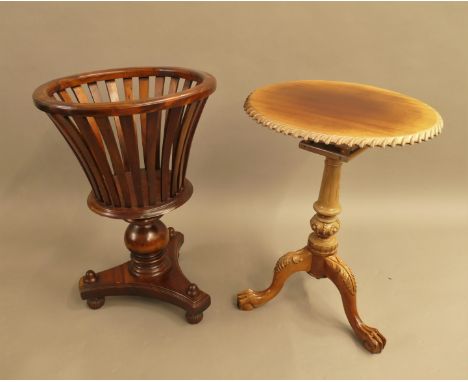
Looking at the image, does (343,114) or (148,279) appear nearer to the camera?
(343,114)

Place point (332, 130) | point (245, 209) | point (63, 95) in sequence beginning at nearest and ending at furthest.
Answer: point (332, 130) → point (63, 95) → point (245, 209)

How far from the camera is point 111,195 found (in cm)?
138

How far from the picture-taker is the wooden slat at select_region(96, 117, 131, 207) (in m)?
1.19

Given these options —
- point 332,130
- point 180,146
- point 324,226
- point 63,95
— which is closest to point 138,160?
point 180,146

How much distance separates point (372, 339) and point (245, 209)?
106cm

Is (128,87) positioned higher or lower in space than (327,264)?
higher

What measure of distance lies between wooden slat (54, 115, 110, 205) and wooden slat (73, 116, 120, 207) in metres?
0.01

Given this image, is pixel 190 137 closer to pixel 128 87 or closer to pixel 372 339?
pixel 128 87

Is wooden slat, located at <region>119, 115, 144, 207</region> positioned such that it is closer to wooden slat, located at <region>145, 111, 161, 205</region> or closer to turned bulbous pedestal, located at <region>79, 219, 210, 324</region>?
wooden slat, located at <region>145, 111, 161, 205</region>

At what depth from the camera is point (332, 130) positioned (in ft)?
3.79

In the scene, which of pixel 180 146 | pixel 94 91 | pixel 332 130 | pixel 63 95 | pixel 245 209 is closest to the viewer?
pixel 332 130

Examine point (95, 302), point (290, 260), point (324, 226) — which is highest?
point (324, 226)

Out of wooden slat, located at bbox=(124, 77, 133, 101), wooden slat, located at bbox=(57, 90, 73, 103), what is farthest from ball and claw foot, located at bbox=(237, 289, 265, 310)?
wooden slat, located at bbox=(57, 90, 73, 103)

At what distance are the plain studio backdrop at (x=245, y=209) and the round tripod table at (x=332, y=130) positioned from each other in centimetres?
16
